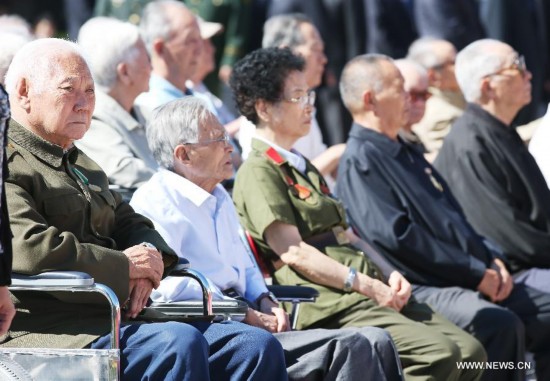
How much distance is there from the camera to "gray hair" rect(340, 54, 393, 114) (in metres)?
6.80

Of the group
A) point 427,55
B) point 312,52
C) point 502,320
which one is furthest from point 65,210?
point 427,55

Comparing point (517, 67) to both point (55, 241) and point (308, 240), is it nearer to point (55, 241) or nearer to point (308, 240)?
point (308, 240)

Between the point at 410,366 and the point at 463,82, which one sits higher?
the point at 463,82

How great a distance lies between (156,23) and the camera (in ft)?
25.2

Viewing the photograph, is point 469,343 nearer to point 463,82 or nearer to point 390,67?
point 390,67

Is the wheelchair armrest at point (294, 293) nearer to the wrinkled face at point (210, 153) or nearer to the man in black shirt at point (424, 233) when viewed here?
the wrinkled face at point (210, 153)

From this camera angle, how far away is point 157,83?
7.40 metres

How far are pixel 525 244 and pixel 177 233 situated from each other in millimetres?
2484

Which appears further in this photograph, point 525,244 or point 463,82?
point 463,82

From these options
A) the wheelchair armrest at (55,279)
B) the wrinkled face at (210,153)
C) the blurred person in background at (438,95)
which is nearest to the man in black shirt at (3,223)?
the wheelchair armrest at (55,279)

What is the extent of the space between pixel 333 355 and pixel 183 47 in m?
3.04

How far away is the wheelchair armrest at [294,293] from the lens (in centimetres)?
533

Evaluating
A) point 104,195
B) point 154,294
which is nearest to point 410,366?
point 154,294

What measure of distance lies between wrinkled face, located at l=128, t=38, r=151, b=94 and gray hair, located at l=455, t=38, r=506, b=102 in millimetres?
2001
